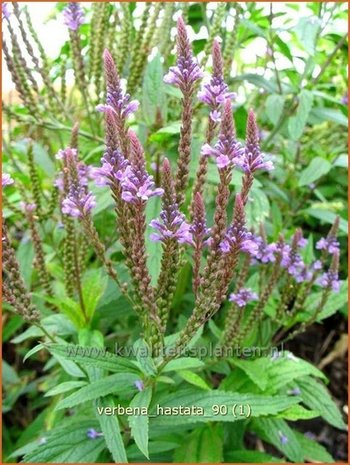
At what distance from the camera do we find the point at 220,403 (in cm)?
183

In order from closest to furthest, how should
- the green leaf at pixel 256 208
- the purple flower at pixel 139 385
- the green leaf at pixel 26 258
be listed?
the purple flower at pixel 139 385 < the green leaf at pixel 256 208 < the green leaf at pixel 26 258

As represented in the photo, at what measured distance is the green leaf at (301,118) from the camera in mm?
2601

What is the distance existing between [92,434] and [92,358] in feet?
1.48

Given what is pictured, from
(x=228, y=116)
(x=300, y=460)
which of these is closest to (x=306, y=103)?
(x=228, y=116)

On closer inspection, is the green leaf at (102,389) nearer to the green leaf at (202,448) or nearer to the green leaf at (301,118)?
the green leaf at (202,448)

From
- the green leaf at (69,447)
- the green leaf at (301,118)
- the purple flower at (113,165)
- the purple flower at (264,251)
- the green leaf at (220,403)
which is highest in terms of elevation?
the green leaf at (301,118)

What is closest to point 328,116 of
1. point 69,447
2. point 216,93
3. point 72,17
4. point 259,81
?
point 259,81

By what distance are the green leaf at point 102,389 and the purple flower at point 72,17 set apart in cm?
140

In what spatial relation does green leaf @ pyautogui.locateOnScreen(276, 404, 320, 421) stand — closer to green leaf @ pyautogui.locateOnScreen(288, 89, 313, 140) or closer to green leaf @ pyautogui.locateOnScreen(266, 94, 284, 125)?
green leaf @ pyautogui.locateOnScreen(288, 89, 313, 140)


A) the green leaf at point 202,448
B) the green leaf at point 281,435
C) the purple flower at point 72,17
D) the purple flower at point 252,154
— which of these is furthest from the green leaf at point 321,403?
the purple flower at point 72,17

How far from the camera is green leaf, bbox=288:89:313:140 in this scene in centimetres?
260

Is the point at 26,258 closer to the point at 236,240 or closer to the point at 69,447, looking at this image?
the point at 69,447

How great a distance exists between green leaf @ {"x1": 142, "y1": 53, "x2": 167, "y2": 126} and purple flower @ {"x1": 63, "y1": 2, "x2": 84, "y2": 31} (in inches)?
13.0

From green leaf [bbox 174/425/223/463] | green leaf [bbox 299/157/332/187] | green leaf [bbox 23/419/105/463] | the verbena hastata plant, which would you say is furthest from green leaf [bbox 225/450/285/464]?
green leaf [bbox 299/157/332/187]
